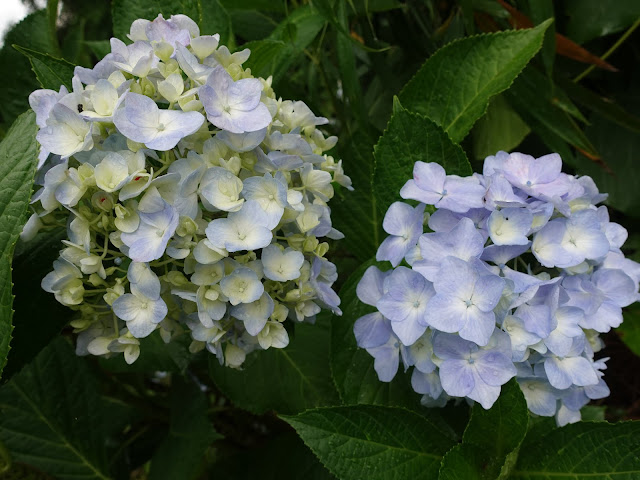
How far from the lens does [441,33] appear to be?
1.15m

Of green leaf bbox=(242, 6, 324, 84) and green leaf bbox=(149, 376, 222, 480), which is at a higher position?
green leaf bbox=(242, 6, 324, 84)

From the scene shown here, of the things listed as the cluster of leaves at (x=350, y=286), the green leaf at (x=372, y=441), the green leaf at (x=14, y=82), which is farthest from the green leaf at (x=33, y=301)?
the green leaf at (x=14, y=82)

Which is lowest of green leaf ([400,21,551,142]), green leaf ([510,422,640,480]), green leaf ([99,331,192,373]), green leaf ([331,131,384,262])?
green leaf ([510,422,640,480])

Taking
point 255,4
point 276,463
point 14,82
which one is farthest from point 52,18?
point 276,463

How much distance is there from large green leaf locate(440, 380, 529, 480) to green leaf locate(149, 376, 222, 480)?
403 millimetres

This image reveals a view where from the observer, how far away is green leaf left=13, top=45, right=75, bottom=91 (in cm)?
Result: 65

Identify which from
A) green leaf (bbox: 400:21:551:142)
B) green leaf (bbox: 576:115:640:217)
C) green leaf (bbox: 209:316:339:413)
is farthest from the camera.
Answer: green leaf (bbox: 576:115:640:217)

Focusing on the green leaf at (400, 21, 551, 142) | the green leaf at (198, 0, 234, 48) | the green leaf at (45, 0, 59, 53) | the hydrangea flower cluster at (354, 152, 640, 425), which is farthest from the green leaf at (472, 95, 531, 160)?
the green leaf at (45, 0, 59, 53)

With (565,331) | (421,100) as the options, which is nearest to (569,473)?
(565,331)

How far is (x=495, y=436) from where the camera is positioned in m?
0.65

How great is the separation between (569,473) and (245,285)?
1.29ft

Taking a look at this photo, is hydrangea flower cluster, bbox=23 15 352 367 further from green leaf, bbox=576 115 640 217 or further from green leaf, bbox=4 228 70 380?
green leaf, bbox=576 115 640 217

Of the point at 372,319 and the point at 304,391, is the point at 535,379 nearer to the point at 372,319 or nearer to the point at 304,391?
the point at 372,319

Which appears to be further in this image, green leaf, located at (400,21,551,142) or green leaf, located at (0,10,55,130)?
green leaf, located at (0,10,55,130)
